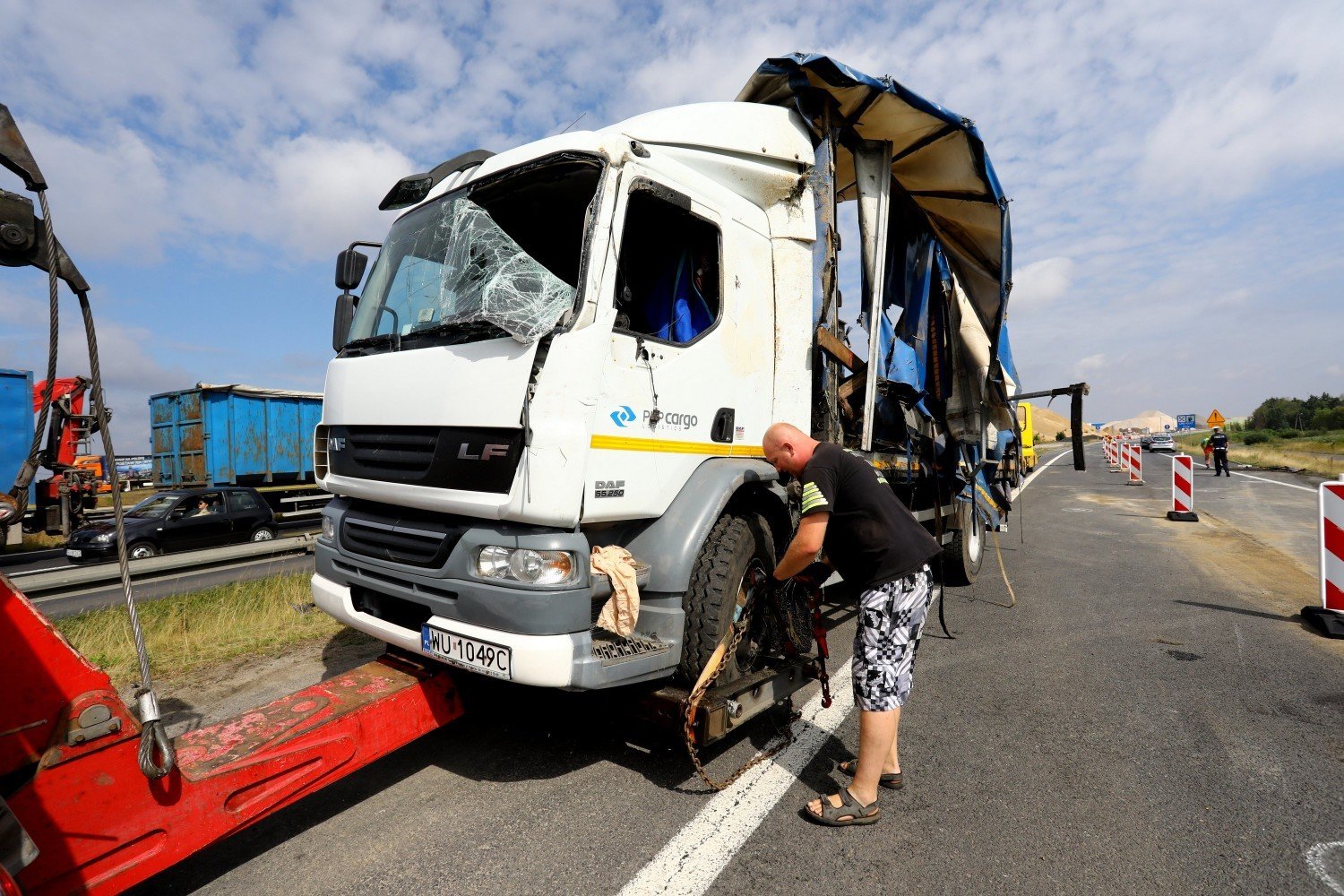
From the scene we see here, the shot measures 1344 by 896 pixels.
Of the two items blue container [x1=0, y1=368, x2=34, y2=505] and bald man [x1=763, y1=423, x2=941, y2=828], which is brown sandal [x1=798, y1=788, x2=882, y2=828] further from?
blue container [x1=0, y1=368, x2=34, y2=505]

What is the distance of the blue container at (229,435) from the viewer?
15.6 metres

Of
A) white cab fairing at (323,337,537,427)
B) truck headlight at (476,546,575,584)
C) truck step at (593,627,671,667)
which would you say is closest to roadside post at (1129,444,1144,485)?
truck step at (593,627,671,667)

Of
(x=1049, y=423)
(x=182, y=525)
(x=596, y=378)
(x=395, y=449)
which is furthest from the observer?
(x=1049, y=423)

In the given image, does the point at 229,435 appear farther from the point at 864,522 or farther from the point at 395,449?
the point at 864,522

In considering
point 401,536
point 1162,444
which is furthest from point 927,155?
point 1162,444

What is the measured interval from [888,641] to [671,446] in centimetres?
132

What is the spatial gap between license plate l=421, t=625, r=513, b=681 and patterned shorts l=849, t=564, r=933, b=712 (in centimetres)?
150

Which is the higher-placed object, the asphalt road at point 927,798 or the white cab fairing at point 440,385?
the white cab fairing at point 440,385

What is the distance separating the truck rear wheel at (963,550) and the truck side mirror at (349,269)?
588cm

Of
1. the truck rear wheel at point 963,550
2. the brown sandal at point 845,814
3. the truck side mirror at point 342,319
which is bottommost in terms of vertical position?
the brown sandal at point 845,814

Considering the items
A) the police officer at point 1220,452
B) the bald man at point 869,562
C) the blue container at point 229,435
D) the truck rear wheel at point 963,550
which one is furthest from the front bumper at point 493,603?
Answer: the police officer at point 1220,452

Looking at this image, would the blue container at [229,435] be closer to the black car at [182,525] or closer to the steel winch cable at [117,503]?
the black car at [182,525]

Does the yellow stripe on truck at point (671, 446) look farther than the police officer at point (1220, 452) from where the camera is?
No

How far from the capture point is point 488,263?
346 centimetres
